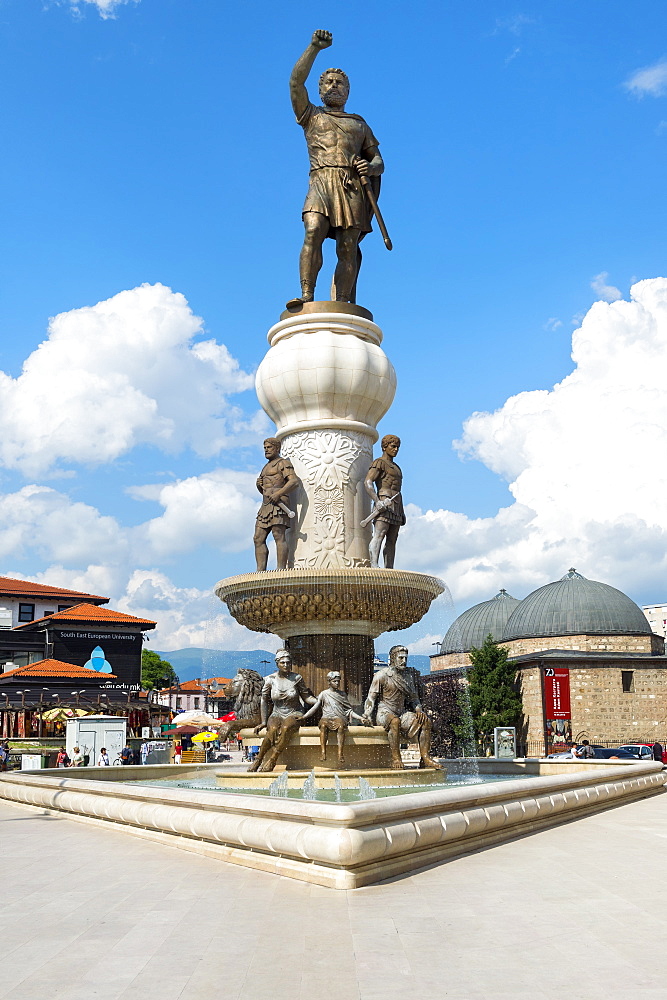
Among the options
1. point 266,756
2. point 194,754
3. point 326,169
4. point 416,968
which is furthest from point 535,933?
point 194,754

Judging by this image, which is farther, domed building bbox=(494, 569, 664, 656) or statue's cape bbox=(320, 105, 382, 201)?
domed building bbox=(494, 569, 664, 656)

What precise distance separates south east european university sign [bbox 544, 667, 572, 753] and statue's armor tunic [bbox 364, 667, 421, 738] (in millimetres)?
45536

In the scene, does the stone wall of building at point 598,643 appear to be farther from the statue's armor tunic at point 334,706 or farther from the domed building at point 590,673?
the statue's armor tunic at point 334,706

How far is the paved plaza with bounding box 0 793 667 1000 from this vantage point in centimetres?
443

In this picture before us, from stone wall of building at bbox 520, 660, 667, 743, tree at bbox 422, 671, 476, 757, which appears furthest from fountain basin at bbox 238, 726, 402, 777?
stone wall of building at bbox 520, 660, 667, 743

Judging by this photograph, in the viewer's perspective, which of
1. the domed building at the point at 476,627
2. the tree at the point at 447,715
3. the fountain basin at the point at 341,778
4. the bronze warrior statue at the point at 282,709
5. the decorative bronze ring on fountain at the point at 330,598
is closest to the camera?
the fountain basin at the point at 341,778

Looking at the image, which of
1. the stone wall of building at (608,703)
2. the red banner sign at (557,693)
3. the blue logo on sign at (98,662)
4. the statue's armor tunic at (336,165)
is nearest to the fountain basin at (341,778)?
the statue's armor tunic at (336,165)

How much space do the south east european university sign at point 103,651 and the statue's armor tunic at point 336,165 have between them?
57.3 metres

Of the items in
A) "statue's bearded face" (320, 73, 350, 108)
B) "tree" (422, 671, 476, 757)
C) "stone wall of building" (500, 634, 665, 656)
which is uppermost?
"statue's bearded face" (320, 73, 350, 108)

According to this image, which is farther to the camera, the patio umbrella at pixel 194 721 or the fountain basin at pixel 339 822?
the patio umbrella at pixel 194 721

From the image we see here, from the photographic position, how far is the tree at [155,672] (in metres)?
104

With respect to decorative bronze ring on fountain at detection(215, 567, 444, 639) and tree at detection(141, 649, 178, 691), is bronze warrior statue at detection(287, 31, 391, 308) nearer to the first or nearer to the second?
decorative bronze ring on fountain at detection(215, 567, 444, 639)

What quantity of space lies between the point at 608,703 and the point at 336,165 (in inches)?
1885

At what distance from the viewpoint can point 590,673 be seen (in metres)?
57.3
